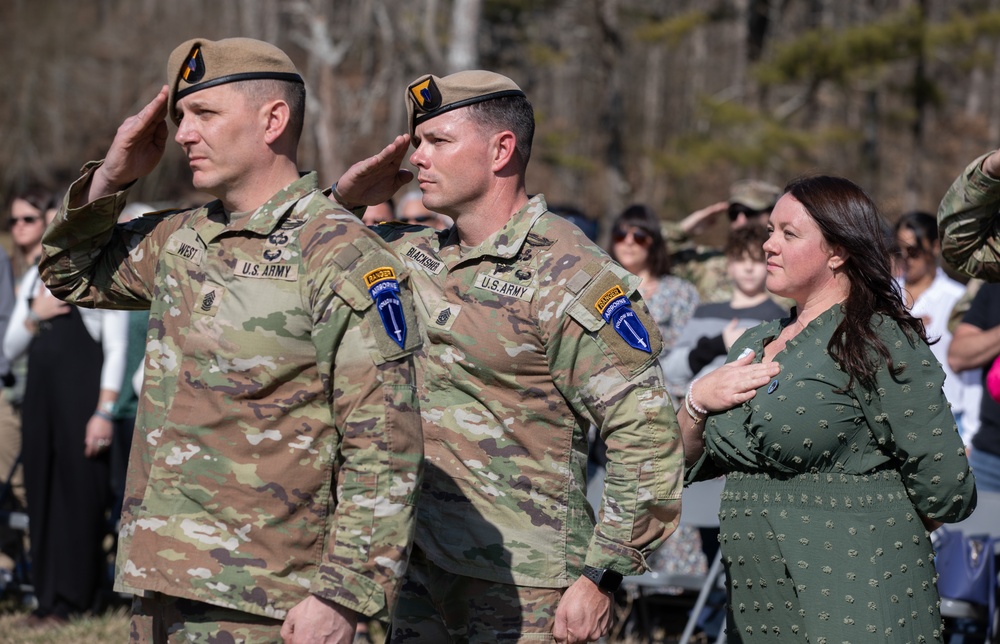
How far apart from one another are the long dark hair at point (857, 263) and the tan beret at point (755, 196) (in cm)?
294

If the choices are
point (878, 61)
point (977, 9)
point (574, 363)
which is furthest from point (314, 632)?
point (977, 9)

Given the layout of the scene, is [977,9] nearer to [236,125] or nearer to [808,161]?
[808,161]

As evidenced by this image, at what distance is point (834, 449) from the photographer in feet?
Answer: 9.58

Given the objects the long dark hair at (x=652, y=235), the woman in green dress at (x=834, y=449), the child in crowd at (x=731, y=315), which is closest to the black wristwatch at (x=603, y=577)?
A: the woman in green dress at (x=834, y=449)

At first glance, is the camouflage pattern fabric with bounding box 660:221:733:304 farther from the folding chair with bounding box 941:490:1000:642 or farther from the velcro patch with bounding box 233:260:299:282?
the velcro patch with bounding box 233:260:299:282

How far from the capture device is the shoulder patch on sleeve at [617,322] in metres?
2.89

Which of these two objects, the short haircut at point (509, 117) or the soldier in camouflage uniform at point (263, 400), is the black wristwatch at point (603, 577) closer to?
the soldier in camouflage uniform at point (263, 400)

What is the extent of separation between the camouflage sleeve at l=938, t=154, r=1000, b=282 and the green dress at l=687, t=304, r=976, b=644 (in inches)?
23.2

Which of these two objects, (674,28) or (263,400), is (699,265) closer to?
(263,400)

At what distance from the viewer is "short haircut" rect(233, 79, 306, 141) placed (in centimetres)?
272

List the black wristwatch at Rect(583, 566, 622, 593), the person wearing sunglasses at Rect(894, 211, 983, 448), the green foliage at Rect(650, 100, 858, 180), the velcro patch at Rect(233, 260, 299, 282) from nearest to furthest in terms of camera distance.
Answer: the velcro patch at Rect(233, 260, 299, 282)
the black wristwatch at Rect(583, 566, 622, 593)
the person wearing sunglasses at Rect(894, 211, 983, 448)
the green foliage at Rect(650, 100, 858, 180)

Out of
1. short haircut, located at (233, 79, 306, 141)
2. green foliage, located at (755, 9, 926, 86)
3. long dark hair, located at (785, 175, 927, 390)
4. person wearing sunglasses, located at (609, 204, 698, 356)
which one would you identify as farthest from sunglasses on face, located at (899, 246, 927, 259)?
green foliage, located at (755, 9, 926, 86)

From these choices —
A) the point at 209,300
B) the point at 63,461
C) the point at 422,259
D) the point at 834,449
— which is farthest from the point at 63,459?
the point at 834,449

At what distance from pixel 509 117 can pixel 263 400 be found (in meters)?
1.08
